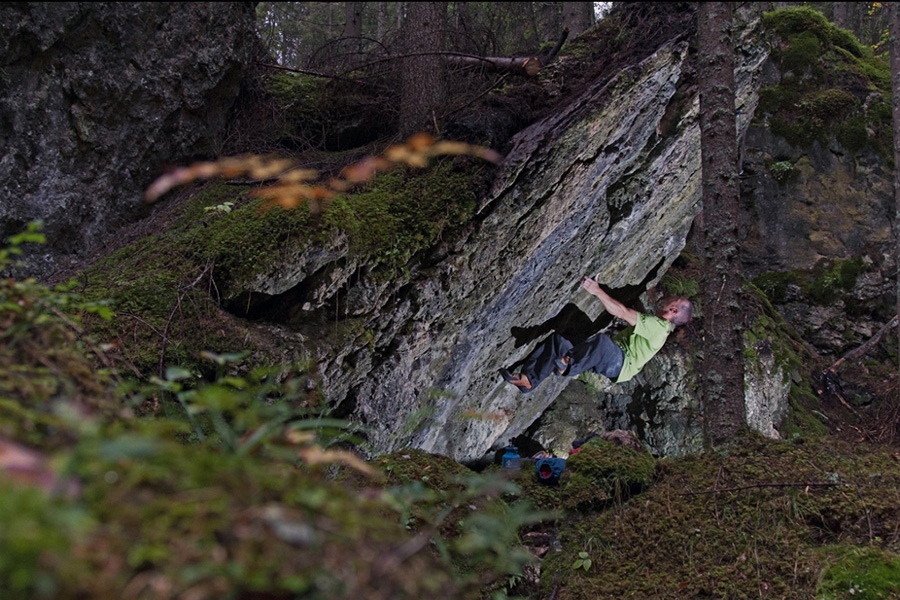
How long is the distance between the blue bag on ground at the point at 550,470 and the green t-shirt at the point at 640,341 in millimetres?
2928

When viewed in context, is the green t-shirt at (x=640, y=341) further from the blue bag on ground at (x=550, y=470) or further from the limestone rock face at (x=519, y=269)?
the blue bag on ground at (x=550, y=470)

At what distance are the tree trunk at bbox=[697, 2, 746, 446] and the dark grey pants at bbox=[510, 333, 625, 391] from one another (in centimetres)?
259

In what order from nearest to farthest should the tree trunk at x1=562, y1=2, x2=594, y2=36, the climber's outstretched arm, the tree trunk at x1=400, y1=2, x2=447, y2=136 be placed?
1. the tree trunk at x1=400, y1=2, x2=447, y2=136
2. the climber's outstretched arm
3. the tree trunk at x1=562, y1=2, x2=594, y2=36

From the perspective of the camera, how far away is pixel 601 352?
25.2ft

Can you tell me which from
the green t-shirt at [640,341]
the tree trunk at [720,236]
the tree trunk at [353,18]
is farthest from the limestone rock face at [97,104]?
the tree trunk at [353,18]

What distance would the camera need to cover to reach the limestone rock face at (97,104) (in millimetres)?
5246

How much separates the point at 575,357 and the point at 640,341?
108 centimetres

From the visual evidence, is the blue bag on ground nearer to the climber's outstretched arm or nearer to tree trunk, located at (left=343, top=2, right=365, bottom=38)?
the climber's outstretched arm

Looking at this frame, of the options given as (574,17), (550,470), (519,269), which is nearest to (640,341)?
(519,269)

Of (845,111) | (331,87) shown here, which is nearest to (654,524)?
(331,87)

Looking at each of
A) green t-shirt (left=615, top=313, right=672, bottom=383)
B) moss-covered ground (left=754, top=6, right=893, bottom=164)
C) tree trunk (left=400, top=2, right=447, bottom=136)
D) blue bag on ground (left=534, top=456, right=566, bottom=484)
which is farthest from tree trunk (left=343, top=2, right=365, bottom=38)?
blue bag on ground (left=534, top=456, right=566, bottom=484)

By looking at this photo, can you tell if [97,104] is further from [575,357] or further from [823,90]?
[823,90]

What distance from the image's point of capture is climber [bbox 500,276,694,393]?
735 centimetres

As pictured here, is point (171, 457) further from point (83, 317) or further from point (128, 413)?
point (83, 317)
